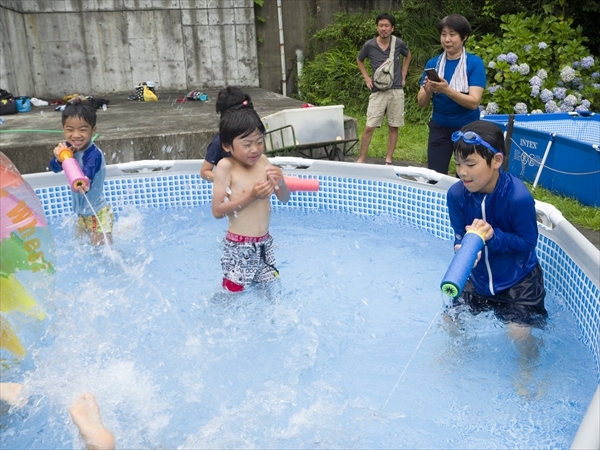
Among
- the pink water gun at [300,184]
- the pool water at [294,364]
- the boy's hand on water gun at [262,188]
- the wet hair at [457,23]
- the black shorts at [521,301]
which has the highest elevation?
the wet hair at [457,23]

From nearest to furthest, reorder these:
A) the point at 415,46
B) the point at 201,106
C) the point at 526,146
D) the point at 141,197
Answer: the point at 141,197 → the point at 526,146 → the point at 201,106 → the point at 415,46

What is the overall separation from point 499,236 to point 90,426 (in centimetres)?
201

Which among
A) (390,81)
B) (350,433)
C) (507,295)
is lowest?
(350,433)

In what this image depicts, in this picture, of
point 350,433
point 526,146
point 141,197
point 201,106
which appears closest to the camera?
point 350,433

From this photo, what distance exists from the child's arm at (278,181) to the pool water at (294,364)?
0.59 m

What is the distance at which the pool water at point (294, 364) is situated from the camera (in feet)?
9.55

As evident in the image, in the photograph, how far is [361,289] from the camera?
14.4 feet

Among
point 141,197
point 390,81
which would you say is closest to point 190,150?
point 141,197

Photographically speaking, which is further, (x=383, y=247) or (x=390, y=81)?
(x=390, y=81)

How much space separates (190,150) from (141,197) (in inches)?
43.4

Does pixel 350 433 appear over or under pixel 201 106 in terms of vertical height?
under

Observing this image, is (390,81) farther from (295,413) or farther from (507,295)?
(295,413)

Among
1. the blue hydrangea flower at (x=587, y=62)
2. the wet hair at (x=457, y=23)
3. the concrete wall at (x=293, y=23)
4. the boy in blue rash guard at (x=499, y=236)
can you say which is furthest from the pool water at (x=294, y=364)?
the concrete wall at (x=293, y=23)

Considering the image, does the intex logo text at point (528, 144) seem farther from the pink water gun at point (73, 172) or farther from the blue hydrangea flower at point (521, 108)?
the pink water gun at point (73, 172)
